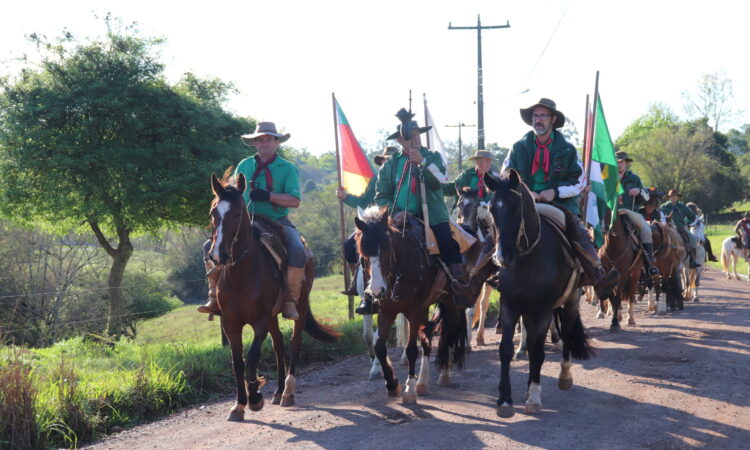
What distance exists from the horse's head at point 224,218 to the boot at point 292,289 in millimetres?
1029

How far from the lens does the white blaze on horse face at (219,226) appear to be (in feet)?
21.4

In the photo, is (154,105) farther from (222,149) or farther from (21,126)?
(21,126)

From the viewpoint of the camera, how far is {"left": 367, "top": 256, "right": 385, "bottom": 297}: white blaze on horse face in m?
6.63

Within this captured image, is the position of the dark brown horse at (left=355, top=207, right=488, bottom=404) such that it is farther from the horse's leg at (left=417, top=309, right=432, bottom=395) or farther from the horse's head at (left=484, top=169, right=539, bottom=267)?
the horse's head at (left=484, top=169, right=539, bottom=267)

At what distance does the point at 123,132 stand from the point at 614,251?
35.6 feet

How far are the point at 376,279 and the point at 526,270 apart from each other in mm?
1467

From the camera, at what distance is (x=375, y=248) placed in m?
6.74

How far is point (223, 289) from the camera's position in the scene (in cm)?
707

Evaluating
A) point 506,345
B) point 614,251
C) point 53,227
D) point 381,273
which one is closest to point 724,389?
point 506,345

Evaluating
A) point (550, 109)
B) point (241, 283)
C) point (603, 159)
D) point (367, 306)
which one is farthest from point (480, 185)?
point (241, 283)

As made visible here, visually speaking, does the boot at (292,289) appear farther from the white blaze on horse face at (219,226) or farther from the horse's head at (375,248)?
the white blaze on horse face at (219,226)

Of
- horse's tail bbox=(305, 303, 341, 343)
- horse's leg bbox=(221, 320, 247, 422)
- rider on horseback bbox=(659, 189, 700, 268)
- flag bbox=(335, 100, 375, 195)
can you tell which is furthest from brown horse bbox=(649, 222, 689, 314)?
horse's leg bbox=(221, 320, 247, 422)

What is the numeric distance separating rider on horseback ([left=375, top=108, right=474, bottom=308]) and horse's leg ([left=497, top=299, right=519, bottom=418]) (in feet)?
3.50

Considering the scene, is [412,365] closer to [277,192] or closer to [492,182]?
[492,182]
